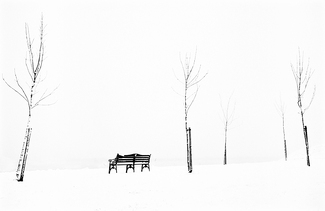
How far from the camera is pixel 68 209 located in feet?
23.6

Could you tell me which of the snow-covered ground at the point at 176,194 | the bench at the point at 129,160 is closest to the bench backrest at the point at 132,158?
the bench at the point at 129,160

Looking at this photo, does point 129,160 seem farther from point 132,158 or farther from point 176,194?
point 176,194

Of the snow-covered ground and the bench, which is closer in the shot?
the snow-covered ground

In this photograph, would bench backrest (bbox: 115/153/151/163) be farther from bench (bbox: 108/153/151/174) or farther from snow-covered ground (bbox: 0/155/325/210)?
snow-covered ground (bbox: 0/155/325/210)

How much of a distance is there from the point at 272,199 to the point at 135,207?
4.28 metres

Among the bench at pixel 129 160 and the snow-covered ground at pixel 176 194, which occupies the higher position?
the bench at pixel 129 160

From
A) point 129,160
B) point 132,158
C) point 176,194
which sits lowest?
point 176,194

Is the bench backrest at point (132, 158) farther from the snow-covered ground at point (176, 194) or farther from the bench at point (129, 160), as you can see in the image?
the snow-covered ground at point (176, 194)

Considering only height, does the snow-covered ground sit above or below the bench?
below

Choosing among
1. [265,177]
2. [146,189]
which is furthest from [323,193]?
[146,189]

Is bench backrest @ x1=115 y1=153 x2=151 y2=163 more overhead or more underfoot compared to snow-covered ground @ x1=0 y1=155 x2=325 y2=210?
more overhead

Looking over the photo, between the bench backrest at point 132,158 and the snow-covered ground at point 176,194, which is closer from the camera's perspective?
the snow-covered ground at point 176,194

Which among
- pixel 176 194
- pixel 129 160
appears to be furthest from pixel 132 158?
pixel 176 194

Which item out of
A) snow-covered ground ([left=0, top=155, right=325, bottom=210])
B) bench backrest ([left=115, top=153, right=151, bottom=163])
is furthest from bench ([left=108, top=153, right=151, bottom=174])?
snow-covered ground ([left=0, top=155, right=325, bottom=210])
